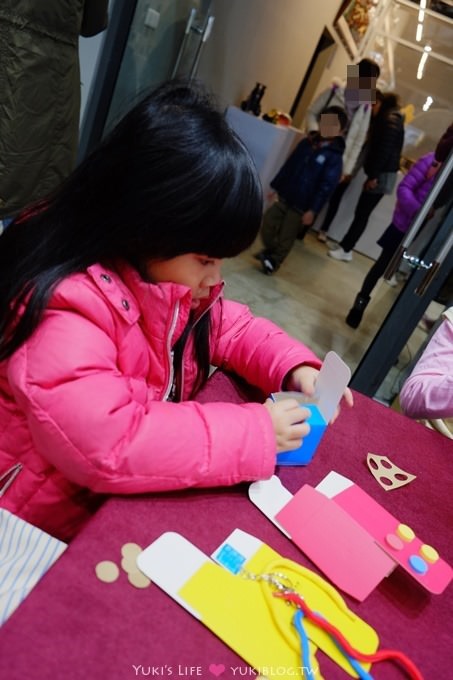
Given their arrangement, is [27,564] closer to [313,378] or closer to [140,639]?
[140,639]

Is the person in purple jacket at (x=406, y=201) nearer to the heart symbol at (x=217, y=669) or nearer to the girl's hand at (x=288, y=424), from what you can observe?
the girl's hand at (x=288, y=424)

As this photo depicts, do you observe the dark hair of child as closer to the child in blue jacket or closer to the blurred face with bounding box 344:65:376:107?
the blurred face with bounding box 344:65:376:107

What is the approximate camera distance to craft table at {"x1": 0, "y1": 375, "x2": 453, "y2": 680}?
1.28 feet

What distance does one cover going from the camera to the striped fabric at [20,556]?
519mm

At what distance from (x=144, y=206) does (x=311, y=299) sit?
126 inches

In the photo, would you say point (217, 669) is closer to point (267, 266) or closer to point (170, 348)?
point (170, 348)

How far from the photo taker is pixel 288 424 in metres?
0.65

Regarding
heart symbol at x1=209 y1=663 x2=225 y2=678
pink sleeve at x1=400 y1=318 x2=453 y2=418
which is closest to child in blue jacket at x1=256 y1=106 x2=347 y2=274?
pink sleeve at x1=400 y1=318 x2=453 y2=418

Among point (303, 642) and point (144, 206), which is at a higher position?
point (144, 206)

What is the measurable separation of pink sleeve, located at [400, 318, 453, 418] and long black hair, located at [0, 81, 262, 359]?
66cm

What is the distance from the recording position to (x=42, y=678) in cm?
36

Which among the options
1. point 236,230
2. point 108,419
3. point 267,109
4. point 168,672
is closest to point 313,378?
point 236,230

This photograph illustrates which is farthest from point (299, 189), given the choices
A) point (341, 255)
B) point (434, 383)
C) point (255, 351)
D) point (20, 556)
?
point (20, 556)

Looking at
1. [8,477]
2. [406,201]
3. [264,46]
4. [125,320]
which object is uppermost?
[264,46]
